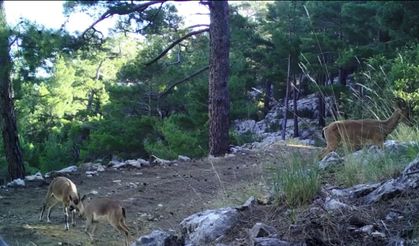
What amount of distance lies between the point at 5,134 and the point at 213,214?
331 inches

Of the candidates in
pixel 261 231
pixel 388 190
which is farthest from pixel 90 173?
pixel 388 190

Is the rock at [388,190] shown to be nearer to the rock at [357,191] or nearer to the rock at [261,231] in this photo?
the rock at [357,191]

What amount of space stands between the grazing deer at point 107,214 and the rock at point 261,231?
90.2 inches

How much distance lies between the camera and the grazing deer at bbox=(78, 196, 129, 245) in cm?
630

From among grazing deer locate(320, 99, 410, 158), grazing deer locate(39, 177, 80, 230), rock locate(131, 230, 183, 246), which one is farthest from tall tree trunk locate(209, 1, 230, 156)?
rock locate(131, 230, 183, 246)

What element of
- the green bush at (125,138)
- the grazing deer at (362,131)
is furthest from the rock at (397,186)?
the green bush at (125,138)

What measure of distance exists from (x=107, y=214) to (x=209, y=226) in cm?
214

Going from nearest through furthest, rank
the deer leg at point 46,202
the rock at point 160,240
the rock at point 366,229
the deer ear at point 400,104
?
1. the rock at point 366,229
2. the rock at point 160,240
3. the deer leg at point 46,202
4. the deer ear at point 400,104

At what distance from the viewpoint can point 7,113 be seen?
11719 millimetres

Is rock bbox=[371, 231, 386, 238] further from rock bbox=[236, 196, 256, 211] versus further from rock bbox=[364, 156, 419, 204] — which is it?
rock bbox=[236, 196, 256, 211]

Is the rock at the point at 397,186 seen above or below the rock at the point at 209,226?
above

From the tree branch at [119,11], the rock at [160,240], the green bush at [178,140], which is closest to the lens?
the rock at [160,240]

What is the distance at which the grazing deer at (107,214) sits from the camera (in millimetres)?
6297

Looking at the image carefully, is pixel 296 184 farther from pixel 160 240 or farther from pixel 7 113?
pixel 7 113
